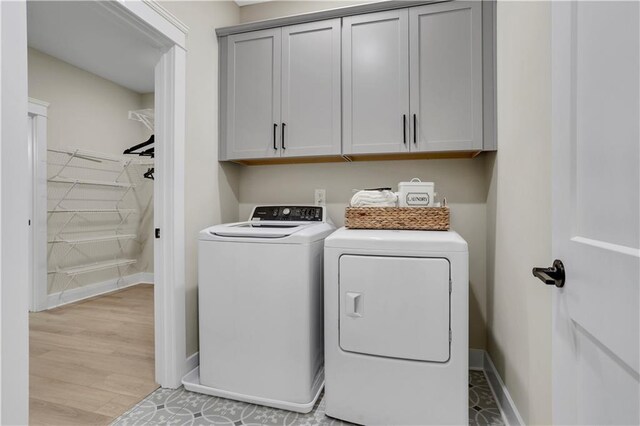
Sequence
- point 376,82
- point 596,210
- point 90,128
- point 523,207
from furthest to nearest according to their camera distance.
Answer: point 90,128
point 376,82
point 523,207
point 596,210

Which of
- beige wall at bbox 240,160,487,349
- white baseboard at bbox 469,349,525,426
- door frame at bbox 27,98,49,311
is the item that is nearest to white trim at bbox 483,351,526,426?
white baseboard at bbox 469,349,525,426

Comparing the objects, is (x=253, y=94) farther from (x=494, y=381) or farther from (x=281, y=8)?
(x=494, y=381)

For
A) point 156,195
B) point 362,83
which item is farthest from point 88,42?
point 362,83

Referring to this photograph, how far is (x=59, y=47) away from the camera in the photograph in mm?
3174

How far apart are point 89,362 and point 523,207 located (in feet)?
8.95

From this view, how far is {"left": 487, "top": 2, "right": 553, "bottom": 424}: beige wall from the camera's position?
1.14 metres

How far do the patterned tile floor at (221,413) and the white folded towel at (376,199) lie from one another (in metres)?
1.10

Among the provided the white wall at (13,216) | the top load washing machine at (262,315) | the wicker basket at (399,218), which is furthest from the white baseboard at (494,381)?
the white wall at (13,216)

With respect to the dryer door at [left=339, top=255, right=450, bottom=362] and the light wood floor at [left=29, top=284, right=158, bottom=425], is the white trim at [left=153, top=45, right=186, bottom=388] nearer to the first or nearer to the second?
the light wood floor at [left=29, top=284, right=158, bottom=425]

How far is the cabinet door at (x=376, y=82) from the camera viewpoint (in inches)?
76.0

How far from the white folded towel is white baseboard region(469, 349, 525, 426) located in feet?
3.59

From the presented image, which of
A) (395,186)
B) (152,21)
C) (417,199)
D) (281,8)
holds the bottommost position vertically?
(417,199)

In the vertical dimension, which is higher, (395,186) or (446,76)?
(446,76)

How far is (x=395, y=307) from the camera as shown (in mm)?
1476
